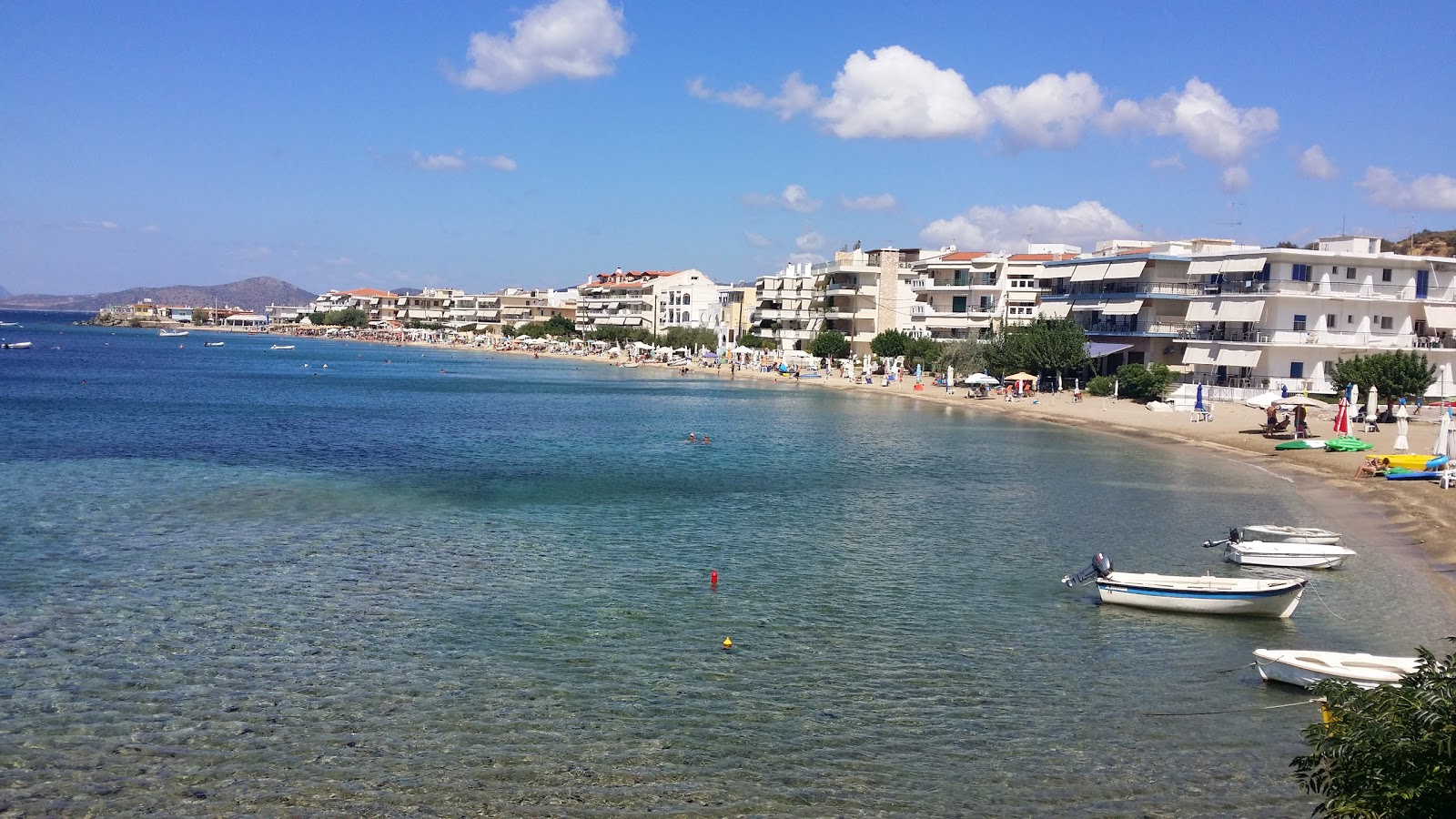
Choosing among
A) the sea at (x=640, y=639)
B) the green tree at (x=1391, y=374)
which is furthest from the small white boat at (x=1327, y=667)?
the green tree at (x=1391, y=374)

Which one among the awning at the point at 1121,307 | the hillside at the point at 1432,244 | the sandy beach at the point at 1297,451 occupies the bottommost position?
the sandy beach at the point at 1297,451

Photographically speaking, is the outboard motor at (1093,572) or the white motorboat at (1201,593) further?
the outboard motor at (1093,572)

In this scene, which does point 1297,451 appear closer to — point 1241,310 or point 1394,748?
point 1241,310

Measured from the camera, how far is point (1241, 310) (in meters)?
Result: 62.5

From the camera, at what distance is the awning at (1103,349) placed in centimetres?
7281

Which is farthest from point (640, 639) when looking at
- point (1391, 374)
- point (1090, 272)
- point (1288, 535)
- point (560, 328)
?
point (560, 328)

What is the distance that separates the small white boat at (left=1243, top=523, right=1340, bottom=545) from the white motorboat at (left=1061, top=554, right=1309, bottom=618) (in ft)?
19.0

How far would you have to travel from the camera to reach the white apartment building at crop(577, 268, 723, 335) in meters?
154

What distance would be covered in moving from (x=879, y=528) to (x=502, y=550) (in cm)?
985

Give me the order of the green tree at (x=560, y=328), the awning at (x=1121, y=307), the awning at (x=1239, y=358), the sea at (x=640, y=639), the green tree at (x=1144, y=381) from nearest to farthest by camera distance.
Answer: the sea at (x=640, y=639), the awning at (x=1239, y=358), the green tree at (x=1144, y=381), the awning at (x=1121, y=307), the green tree at (x=560, y=328)

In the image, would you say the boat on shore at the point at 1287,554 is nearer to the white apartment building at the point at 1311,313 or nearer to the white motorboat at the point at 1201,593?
the white motorboat at the point at 1201,593

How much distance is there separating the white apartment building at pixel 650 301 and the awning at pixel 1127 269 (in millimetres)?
74648

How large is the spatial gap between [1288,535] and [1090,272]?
53.0m

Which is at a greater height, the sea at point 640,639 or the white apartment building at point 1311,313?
the white apartment building at point 1311,313
